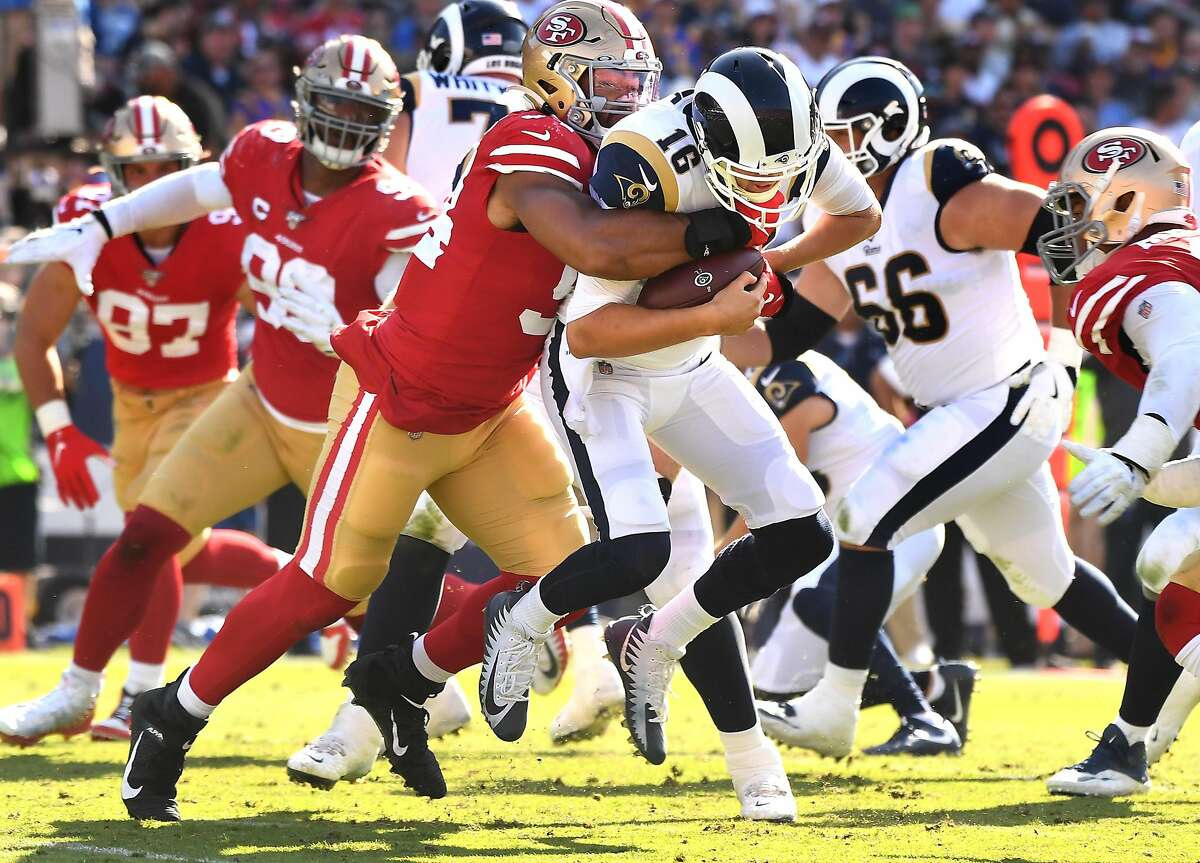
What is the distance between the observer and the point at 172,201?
499 centimetres

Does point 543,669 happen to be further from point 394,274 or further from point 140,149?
point 140,149

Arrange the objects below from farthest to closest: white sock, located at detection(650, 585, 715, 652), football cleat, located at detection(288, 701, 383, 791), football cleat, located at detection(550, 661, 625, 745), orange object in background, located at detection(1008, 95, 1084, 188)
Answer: orange object in background, located at detection(1008, 95, 1084, 188), football cleat, located at detection(550, 661, 625, 745), football cleat, located at detection(288, 701, 383, 791), white sock, located at detection(650, 585, 715, 652)

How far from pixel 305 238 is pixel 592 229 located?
1460 millimetres

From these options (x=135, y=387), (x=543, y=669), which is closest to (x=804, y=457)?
(x=543, y=669)

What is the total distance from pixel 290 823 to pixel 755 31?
9.43 m

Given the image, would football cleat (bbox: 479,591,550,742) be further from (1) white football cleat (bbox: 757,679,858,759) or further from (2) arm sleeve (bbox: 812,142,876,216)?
(1) white football cleat (bbox: 757,679,858,759)

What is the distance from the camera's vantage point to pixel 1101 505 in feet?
11.2

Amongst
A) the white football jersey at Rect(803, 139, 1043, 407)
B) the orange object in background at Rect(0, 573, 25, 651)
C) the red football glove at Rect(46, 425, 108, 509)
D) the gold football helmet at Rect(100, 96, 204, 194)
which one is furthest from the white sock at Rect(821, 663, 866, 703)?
the orange object in background at Rect(0, 573, 25, 651)

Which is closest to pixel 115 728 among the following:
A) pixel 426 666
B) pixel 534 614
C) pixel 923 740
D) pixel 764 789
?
pixel 426 666

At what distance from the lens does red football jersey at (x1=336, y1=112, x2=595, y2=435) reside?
380 centimetres

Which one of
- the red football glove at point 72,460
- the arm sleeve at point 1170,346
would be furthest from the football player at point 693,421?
the red football glove at point 72,460

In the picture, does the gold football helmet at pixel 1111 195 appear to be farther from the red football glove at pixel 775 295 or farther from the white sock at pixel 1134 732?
the white sock at pixel 1134 732

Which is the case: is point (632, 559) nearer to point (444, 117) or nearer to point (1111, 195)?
point (1111, 195)

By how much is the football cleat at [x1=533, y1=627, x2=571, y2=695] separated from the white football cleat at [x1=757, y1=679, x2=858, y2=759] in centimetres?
76
